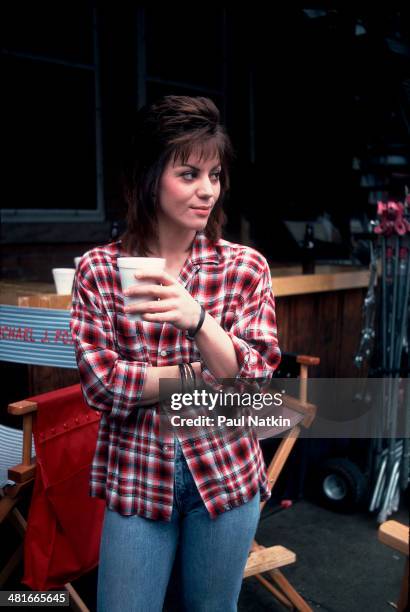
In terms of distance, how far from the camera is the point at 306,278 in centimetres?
374

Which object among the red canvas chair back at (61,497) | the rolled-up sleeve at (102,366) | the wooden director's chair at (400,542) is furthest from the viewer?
the red canvas chair back at (61,497)

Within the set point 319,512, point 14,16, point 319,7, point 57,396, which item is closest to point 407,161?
point 319,7

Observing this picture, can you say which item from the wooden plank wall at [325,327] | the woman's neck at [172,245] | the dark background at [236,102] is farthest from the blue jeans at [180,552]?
the dark background at [236,102]

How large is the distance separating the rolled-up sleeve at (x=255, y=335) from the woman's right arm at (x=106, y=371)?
4.8 inches

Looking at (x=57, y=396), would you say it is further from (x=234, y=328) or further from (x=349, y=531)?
(x=349, y=531)

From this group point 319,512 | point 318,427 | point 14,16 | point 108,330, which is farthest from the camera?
point 14,16

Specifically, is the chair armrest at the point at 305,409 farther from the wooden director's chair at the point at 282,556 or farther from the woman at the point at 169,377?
the woman at the point at 169,377

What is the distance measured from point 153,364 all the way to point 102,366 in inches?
4.8

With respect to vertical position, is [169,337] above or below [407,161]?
below

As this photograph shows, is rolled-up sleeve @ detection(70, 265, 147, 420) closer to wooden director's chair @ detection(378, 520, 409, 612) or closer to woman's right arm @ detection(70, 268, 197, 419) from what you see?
woman's right arm @ detection(70, 268, 197, 419)

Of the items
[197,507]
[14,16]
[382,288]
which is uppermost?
[14,16]

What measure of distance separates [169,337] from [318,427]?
294 centimetres

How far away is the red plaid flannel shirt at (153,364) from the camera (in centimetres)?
132

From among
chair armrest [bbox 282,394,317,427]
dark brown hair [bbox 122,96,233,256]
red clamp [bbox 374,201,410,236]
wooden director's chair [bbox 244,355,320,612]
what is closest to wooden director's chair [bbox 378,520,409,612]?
dark brown hair [bbox 122,96,233,256]
